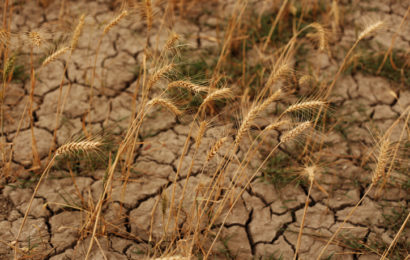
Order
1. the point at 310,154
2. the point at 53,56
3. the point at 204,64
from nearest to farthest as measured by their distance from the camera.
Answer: the point at 53,56 < the point at 310,154 < the point at 204,64

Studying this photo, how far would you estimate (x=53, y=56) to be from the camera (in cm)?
217

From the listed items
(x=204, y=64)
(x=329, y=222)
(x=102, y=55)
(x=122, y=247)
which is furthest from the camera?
(x=102, y=55)

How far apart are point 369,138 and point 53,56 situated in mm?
2093

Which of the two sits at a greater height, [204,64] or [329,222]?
[204,64]

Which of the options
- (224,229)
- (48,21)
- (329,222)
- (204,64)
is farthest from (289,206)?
(48,21)

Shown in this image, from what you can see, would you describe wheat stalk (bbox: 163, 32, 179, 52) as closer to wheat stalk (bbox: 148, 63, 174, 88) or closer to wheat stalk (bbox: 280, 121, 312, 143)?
wheat stalk (bbox: 148, 63, 174, 88)

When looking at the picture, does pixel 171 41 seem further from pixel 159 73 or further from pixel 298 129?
pixel 298 129

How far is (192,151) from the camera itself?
287cm

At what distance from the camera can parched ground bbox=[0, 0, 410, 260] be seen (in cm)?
239

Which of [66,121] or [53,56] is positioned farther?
[66,121]

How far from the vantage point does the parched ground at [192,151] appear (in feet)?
7.86

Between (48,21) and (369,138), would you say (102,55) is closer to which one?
(48,21)

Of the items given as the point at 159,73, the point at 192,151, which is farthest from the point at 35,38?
the point at 192,151

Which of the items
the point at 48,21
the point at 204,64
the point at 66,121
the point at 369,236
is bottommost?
the point at 369,236
